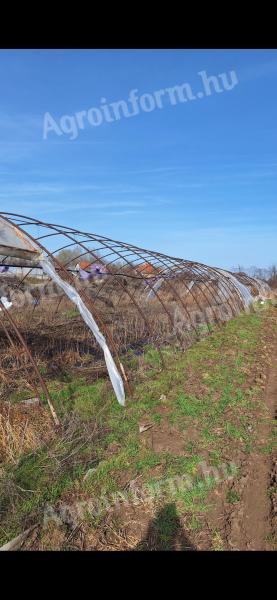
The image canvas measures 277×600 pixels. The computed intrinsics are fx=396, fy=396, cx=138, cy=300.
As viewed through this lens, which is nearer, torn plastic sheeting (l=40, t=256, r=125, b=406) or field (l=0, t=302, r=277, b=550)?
field (l=0, t=302, r=277, b=550)

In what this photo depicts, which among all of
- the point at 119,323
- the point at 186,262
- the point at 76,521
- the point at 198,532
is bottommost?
the point at 198,532

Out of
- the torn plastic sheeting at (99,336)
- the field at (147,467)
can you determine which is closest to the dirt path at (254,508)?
the field at (147,467)

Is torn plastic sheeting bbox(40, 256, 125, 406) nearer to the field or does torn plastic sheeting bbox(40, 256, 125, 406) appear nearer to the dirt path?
the field

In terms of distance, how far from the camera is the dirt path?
11.0 feet

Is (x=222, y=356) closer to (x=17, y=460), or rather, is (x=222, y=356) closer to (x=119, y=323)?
(x=119, y=323)

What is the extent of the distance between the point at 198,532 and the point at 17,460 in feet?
7.71

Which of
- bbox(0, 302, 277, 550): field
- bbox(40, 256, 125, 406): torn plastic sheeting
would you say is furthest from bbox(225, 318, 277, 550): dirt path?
bbox(40, 256, 125, 406): torn plastic sheeting

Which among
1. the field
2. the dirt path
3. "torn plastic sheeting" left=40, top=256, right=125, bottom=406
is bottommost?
the dirt path

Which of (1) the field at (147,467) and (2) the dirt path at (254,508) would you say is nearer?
(2) the dirt path at (254,508)

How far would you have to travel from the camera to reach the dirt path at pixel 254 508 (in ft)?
11.0

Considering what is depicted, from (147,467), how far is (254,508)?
1.29 m

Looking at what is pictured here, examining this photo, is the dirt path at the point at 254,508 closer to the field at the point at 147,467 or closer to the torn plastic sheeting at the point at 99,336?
the field at the point at 147,467
